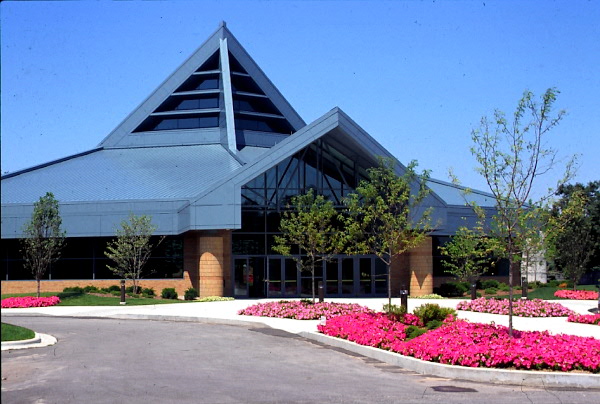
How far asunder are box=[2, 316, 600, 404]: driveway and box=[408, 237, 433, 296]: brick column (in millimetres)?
24709

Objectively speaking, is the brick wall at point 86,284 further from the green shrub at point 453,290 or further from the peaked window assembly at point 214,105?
the peaked window assembly at point 214,105

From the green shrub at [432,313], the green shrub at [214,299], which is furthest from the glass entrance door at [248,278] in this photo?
the green shrub at [432,313]

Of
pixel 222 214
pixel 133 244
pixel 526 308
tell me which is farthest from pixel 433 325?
pixel 133 244

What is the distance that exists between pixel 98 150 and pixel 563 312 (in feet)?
134

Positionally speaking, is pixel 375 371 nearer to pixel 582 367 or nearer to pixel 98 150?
pixel 582 367

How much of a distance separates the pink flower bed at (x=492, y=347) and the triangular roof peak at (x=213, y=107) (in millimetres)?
41528

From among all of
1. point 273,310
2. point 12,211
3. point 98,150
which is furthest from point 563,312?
point 98,150

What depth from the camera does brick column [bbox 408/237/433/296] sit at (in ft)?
147

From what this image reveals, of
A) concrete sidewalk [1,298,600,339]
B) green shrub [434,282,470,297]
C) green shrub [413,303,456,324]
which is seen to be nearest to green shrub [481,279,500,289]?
green shrub [434,282,470,297]

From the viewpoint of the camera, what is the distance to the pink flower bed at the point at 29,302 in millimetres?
34469

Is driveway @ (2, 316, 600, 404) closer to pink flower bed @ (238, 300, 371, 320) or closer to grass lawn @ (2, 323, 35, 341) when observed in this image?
grass lawn @ (2, 323, 35, 341)

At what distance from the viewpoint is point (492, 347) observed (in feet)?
47.5

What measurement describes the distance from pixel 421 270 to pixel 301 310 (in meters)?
18.5

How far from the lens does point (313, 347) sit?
19109 mm
